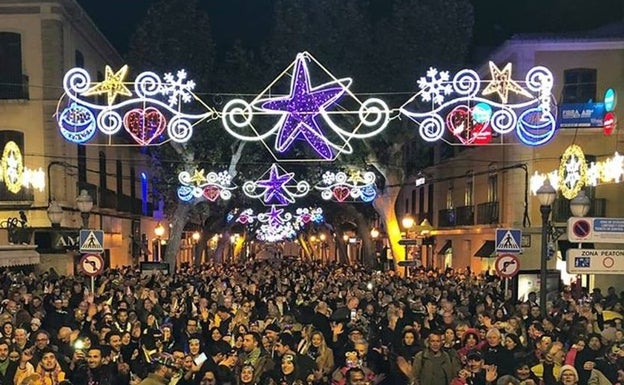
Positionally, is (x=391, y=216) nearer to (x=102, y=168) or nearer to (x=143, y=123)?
Answer: (x=102, y=168)

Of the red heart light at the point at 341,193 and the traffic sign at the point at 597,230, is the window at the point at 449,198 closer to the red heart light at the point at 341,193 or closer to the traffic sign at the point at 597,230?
the red heart light at the point at 341,193

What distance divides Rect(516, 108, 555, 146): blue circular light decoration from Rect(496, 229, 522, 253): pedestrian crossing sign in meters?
1.90

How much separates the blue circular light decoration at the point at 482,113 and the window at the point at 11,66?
17057 millimetres

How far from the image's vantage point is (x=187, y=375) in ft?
30.1

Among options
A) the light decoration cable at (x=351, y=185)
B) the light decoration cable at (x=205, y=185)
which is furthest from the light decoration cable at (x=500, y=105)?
the light decoration cable at (x=205, y=185)

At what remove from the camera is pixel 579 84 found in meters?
27.3

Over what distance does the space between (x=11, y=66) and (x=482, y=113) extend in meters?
17.7

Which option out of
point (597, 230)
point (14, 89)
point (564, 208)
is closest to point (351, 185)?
point (564, 208)

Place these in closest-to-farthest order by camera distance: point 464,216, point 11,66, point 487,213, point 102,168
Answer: point 11,66 < point 487,213 < point 102,168 < point 464,216

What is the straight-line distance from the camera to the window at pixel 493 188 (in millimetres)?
30516

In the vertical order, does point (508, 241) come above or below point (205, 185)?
below

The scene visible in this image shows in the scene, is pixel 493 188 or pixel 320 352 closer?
pixel 320 352

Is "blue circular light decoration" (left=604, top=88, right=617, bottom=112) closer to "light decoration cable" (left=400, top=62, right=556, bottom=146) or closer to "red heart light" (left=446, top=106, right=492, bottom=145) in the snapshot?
"light decoration cable" (left=400, top=62, right=556, bottom=146)

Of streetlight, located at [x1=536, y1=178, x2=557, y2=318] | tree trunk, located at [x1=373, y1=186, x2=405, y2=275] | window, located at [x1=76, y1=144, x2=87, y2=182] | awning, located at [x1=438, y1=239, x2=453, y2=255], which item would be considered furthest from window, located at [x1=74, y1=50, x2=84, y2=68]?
awning, located at [x1=438, y1=239, x2=453, y2=255]
